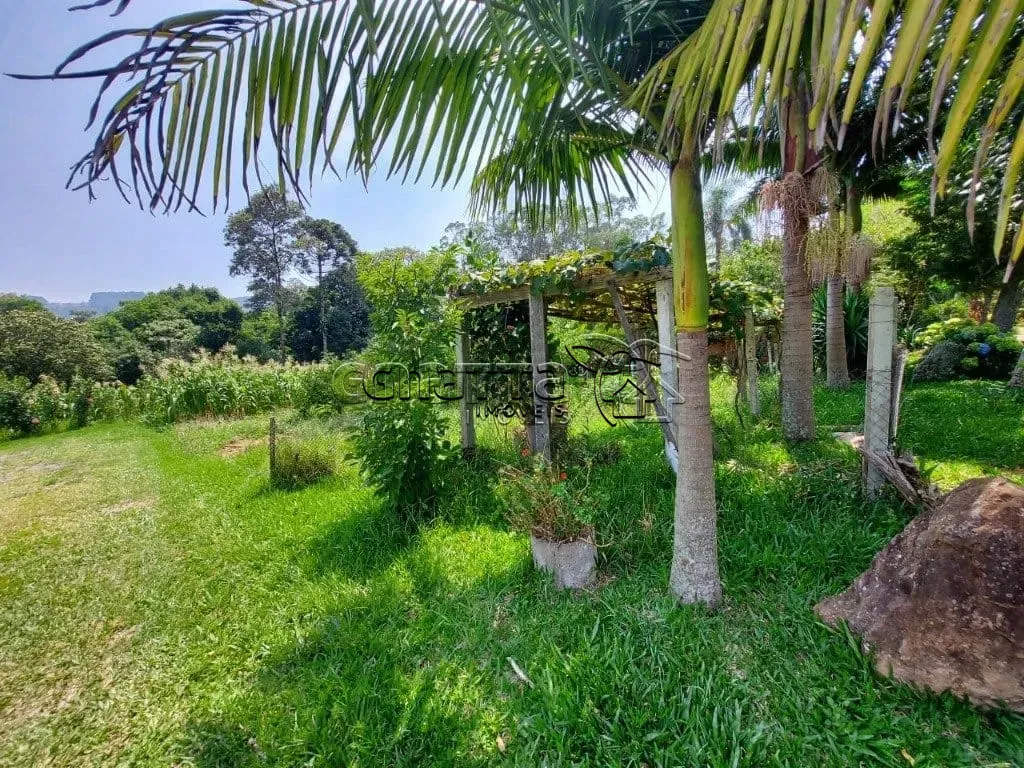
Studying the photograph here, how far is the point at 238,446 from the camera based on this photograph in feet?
24.1

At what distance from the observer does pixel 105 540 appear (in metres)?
3.98

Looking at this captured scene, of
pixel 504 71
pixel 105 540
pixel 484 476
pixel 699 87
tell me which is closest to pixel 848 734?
pixel 699 87

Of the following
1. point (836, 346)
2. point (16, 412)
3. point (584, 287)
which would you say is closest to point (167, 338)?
point (16, 412)

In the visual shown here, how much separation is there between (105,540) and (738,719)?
16.8ft

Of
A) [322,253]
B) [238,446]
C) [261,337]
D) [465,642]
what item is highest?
[322,253]

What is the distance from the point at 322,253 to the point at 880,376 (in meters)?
25.9

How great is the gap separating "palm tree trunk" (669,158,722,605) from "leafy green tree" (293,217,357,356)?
78.6 ft

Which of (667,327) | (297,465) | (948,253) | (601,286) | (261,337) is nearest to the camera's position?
(667,327)

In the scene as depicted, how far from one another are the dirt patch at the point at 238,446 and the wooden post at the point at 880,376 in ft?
24.8

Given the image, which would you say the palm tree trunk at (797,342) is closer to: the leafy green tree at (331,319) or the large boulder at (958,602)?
the large boulder at (958,602)

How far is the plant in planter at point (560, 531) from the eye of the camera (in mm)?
2549

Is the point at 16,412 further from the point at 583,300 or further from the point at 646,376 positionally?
the point at 646,376

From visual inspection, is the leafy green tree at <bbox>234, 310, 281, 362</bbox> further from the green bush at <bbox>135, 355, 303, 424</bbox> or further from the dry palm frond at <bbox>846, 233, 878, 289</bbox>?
the dry palm frond at <bbox>846, 233, 878, 289</bbox>

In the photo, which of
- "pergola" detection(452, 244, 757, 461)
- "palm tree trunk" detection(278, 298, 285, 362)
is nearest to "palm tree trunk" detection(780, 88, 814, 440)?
"pergola" detection(452, 244, 757, 461)
